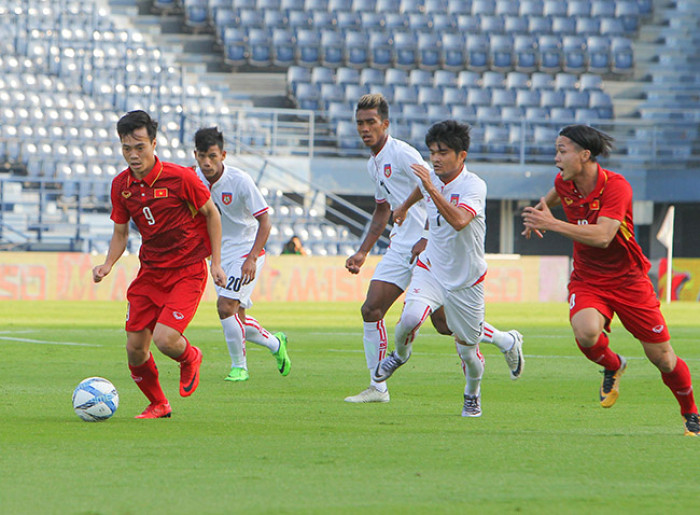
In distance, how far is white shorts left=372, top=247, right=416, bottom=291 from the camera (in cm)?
840

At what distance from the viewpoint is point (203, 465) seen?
516 centimetres

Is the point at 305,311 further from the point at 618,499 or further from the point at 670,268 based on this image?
the point at 618,499

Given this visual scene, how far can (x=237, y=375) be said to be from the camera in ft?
31.9

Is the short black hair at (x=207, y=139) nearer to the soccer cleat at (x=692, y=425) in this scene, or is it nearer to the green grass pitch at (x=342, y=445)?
the green grass pitch at (x=342, y=445)

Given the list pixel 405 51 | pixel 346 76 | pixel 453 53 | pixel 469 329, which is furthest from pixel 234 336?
pixel 453 53

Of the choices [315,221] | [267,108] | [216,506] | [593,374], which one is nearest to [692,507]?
[216,506]

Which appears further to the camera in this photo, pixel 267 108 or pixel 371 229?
pixel 267 108

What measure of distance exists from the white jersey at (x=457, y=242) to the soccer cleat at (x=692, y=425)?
5.26 ft

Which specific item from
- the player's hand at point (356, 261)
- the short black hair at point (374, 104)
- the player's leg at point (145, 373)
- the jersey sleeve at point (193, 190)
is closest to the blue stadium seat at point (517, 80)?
the short black hair at point (374, 104)

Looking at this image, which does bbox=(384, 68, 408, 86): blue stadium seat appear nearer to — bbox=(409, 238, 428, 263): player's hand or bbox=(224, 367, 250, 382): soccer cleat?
bbox=(224, 367, 250, 382): soccer cleat

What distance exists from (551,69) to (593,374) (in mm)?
24998

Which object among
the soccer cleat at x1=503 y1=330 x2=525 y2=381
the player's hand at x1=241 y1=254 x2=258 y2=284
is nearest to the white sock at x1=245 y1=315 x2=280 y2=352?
the player's hand at x1=241 y1=254 x2=258 y2=284

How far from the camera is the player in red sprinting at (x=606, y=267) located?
21.2 feet

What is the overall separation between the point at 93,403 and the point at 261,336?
3446mm
